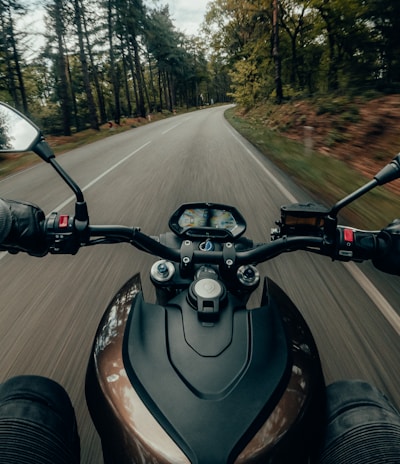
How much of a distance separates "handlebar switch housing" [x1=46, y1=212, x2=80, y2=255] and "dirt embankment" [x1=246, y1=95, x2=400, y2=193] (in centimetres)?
767

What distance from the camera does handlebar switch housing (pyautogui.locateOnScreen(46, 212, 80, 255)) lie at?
1.51m

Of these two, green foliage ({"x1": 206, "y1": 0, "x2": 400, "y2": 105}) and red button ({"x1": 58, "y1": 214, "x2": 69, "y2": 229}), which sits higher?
green foliage ({"x1": 206, "y1": 0, "x2": 400, "y2": 105})

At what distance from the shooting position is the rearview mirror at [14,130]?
1.46 metres

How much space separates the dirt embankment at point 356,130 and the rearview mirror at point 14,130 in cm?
778

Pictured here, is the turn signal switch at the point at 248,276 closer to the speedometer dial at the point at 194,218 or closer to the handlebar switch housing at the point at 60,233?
the speedometer dial at the point at 194,218

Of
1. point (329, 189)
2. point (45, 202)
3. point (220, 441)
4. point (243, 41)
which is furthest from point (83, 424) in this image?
point (243, 41)

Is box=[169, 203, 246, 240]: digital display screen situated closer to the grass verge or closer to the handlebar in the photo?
the handlebar

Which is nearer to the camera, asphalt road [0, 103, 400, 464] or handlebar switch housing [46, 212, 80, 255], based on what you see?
handlebar switch housing [46, 212, 80, 255]

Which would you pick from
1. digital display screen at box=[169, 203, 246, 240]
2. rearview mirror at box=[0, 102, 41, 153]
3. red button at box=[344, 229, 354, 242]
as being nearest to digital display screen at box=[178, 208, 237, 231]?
digital display screen at box=[169, 203, 246, 240]

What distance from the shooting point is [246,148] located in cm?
1227

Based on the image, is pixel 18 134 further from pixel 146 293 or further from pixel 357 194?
pixel 146 293

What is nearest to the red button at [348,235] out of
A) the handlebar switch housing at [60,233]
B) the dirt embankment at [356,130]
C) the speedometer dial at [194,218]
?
the speedometer dial at [194,218]

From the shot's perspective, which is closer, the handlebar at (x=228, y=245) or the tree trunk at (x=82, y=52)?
the handlebar at (x=228, y=245)

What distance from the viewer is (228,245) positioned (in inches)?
57.7
